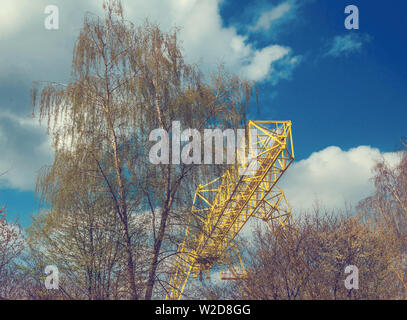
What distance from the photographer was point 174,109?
33.0 feet

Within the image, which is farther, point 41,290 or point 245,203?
point 245,203

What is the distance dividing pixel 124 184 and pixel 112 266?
6.64 feet

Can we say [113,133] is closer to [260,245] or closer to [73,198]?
[73,198]

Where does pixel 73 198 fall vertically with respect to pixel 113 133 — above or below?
below

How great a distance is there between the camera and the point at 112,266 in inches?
375

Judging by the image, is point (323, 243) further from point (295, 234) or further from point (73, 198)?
point (73, 198)

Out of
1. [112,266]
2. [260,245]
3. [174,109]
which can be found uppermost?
[174,109]
